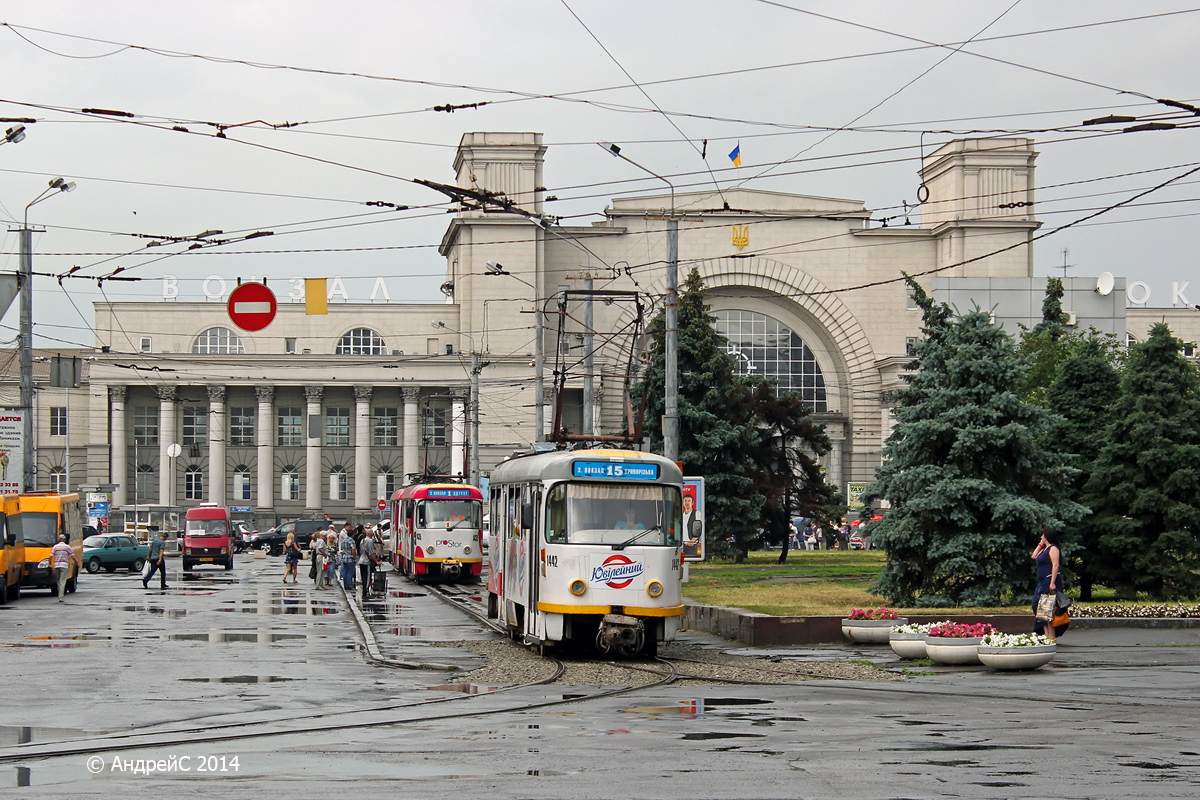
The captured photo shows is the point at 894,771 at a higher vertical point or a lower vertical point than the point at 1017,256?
lower

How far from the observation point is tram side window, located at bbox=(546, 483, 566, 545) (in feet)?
66.9

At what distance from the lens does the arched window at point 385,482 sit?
9488 centimetres

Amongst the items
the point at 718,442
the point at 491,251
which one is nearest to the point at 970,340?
the point at 718,442

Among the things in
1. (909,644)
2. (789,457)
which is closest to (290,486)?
(789,457)

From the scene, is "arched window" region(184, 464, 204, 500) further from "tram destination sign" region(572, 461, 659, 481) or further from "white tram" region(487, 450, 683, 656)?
"tram destination sign" region(572, 461, 659, 481)

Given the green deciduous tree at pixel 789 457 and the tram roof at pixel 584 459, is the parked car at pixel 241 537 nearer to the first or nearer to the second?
the green deciduous tree at pixel 789 457

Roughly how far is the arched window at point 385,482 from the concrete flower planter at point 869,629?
74406 millimetres

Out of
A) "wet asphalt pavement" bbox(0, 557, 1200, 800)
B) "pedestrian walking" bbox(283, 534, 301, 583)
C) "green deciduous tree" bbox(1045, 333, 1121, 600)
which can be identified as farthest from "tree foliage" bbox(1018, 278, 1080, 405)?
"wet asphalt pavement" bbox(0, 557, 1200, 800)

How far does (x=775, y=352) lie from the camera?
9381 cm

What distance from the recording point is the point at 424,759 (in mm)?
10961

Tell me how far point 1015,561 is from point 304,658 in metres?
12.9

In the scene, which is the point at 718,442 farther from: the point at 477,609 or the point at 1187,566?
the point at 1187,566

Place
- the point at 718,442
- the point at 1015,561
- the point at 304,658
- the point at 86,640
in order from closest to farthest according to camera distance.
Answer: the point at 304,658 < the point at 86,640 < the point at 1015,561 < the point at 718,442

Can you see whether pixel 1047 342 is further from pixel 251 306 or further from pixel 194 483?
pixel 194 483
